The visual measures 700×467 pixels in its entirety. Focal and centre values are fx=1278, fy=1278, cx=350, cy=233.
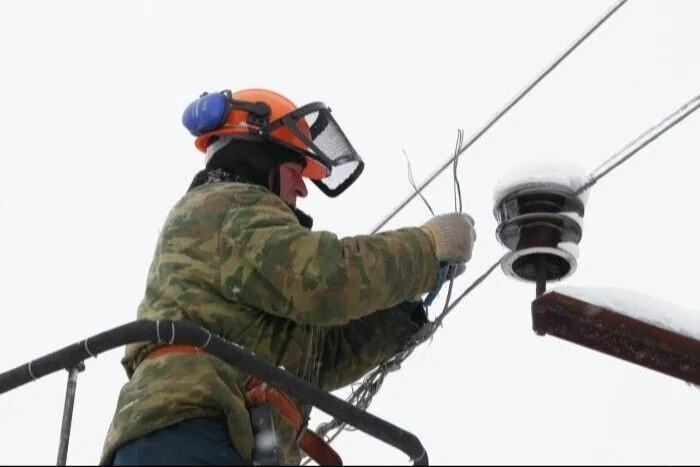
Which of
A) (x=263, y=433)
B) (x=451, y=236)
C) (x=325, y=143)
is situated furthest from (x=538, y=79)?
(x=263, y=433)

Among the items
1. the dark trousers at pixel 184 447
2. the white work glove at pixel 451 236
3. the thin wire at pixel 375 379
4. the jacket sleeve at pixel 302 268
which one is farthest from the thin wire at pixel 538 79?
the dark trousers at pixel 184 447

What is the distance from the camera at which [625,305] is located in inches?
191

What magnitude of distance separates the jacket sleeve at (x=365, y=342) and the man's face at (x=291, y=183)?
569 mm

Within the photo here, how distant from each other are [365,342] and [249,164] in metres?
0.89

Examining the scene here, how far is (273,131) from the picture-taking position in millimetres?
5098

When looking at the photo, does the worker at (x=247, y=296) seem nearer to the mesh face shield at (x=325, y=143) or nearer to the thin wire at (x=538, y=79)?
the mesh face shield at (x=325, y=143)

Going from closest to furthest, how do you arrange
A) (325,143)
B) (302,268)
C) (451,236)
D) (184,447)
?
(184,447)
(302,268)
(451,236)
(325,143)

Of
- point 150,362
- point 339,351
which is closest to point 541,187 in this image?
point 339,351

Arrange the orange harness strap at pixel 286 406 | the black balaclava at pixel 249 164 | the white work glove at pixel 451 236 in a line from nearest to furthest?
the orange harness strap at pixel 286 406 → the white work glove at pixel 451 236 → the black balaclava at pixel 249 164

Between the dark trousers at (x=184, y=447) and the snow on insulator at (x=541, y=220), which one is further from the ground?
the snow on insulator at (x=541, y=220)

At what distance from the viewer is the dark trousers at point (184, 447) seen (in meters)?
3.72

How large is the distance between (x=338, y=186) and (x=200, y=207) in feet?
4.60

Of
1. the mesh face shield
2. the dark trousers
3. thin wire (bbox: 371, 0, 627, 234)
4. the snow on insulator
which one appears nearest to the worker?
the dark trousers

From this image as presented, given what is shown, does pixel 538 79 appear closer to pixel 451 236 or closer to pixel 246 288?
pixel 451 236
